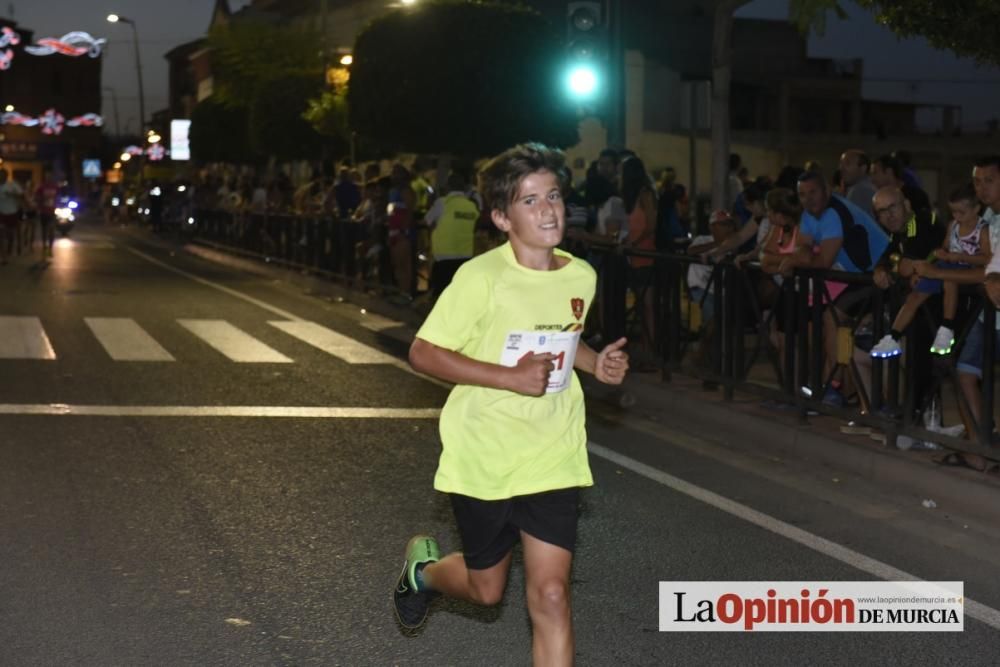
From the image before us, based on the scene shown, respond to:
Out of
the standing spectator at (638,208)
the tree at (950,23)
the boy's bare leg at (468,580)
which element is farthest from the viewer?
the standing spectator at (638,208)

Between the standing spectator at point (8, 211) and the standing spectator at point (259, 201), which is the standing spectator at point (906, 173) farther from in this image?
the standing spectator at point (8, 211)

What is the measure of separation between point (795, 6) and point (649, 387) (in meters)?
3.04

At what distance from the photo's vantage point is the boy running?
4.82 meters

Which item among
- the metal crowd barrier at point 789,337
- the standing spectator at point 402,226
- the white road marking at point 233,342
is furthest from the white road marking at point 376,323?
the metal crowd barrier at point 789,337

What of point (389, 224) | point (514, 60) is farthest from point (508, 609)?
point (514, 60)

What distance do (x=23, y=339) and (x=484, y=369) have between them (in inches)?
481

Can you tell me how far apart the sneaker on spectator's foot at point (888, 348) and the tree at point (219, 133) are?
41052 mm

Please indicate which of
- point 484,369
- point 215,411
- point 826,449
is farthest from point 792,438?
point 484,369

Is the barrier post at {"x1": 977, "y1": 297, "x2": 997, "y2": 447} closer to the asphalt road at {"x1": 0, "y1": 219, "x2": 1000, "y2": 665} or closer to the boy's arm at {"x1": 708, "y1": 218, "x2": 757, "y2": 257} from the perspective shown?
the asphalt road at {"x1": 0, "y1": 219, "x2": 1000, "y2": 665}

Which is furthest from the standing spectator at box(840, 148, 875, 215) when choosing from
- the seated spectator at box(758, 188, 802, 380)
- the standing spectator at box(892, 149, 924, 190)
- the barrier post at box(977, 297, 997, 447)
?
the barrier post at box(977, 297, 997, 447)

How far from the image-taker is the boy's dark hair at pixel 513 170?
484 centimetres

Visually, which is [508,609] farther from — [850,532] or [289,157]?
[289,157]

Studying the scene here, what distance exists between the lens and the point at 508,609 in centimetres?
634

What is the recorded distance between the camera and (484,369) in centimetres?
475
